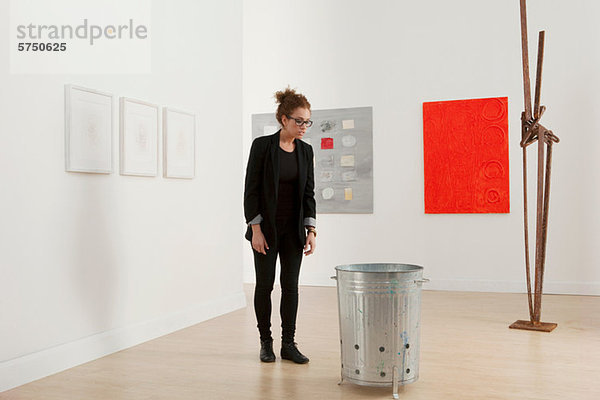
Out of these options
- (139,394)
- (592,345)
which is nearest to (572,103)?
(592,345)

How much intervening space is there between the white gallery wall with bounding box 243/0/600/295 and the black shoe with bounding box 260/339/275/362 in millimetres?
3238

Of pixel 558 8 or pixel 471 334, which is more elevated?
pixel 558 8

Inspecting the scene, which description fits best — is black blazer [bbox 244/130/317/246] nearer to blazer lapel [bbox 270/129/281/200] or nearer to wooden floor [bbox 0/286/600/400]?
blazer lapel [bbox 270/129/281/200]

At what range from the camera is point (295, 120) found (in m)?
3.25

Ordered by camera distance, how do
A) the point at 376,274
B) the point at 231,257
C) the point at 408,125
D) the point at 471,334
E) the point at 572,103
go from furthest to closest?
the point at 408,125, the point at 572,103, the point at 231,257, the point at 471,334, the point at 376,274

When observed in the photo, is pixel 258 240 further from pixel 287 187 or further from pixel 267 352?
pixel 267 352

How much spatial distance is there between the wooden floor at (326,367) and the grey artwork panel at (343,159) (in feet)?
7.01

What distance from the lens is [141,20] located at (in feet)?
13.6

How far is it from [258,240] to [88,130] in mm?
1262

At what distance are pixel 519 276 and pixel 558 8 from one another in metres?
2.72

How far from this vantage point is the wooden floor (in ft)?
9.31

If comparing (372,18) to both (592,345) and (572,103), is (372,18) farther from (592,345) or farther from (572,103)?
(592,345)

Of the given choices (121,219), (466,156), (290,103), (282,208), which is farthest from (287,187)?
(466,156)

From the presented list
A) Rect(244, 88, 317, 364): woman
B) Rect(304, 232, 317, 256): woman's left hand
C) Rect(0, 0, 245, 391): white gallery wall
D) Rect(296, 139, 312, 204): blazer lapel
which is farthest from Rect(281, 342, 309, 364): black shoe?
Rect(0, 0, 245, 391): white gallery wall
